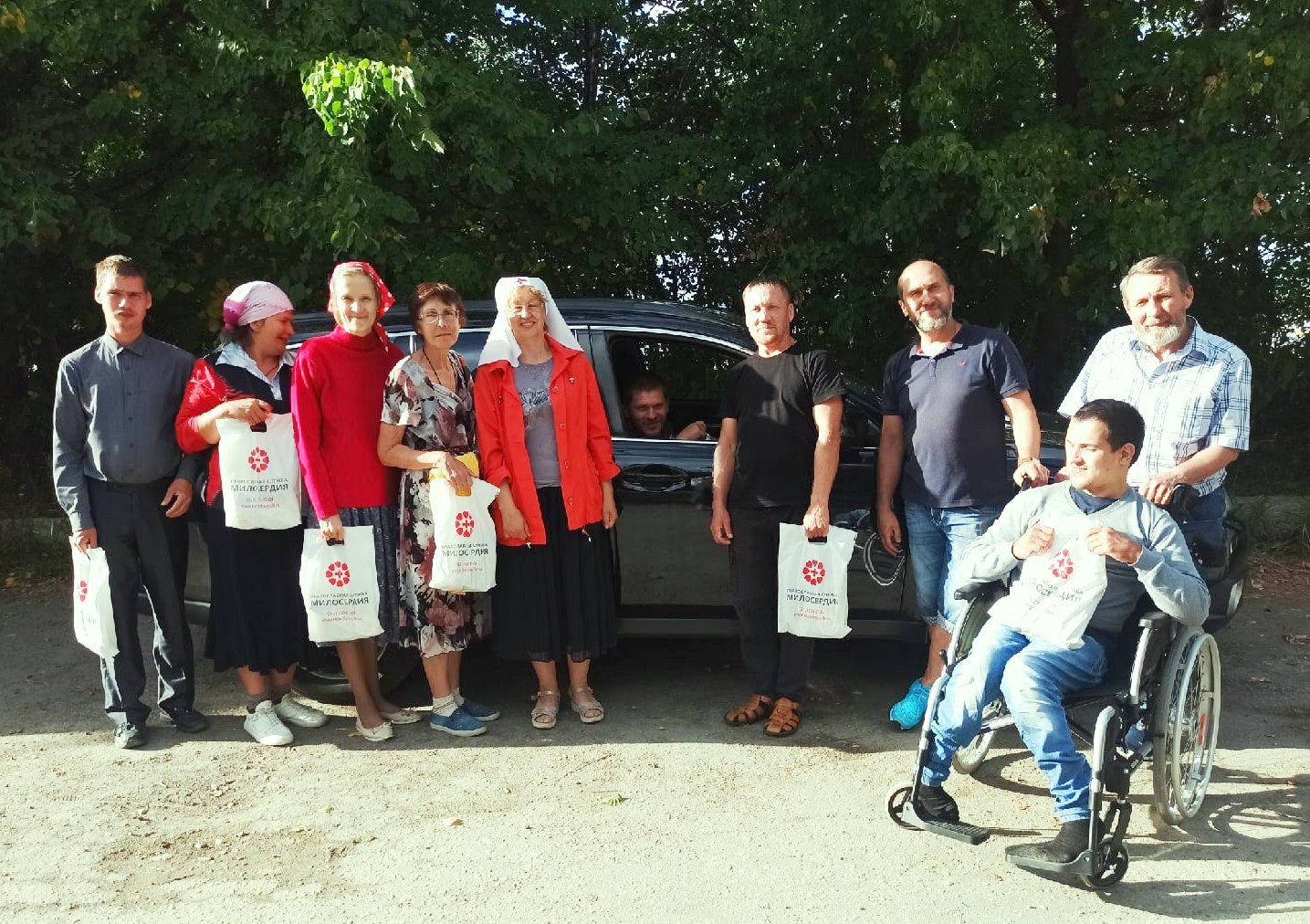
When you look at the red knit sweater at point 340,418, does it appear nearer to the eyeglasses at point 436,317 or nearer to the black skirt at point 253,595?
the eyeglasses at point 436,317

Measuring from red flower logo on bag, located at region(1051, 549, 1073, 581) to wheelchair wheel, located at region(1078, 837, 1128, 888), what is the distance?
790mm

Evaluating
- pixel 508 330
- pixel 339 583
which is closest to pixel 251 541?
pixel 339 583

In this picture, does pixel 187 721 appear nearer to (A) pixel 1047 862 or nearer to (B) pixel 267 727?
(B) pixel 267 727

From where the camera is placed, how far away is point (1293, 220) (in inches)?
274

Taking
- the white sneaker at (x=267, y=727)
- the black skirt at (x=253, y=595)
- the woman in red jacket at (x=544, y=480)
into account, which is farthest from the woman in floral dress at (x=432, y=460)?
the white sneaker at (x=267, y=727)

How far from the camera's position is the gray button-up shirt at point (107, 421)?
460cm

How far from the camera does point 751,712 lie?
193 inches

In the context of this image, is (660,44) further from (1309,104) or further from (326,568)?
(326,568)

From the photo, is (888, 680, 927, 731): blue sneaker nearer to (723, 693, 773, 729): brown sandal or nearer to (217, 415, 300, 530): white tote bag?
(723, 693, 773, 729): brown sandal

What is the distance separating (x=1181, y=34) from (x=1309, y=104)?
4.33ft

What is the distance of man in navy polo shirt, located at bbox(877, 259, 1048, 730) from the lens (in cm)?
443

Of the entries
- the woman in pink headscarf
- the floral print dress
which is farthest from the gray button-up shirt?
the floral print dress

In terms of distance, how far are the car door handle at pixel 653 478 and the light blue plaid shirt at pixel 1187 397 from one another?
173 cm

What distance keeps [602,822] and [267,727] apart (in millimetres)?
1647
